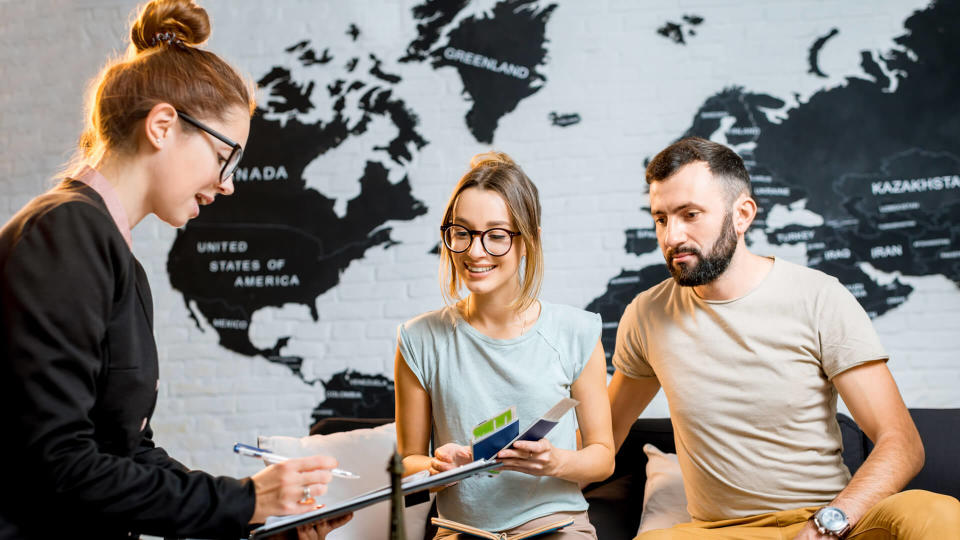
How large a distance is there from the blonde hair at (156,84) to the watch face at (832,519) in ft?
5.00

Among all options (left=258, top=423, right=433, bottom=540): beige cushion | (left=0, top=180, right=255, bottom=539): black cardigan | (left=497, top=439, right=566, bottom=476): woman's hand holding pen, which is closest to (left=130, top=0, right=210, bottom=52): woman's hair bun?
(left=0, top=180, right=255, bottom=539): black cardigan

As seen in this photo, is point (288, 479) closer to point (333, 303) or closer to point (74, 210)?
point (74, 210)

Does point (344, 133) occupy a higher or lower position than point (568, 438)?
higher

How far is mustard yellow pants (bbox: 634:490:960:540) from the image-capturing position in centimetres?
153

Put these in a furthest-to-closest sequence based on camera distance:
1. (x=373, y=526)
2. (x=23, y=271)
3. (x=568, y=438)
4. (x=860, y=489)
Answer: (x=373, y=526), (x=568, y=438), (x=860, y=489), (x=23, y=271)

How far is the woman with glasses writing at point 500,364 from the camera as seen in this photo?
1.87 m

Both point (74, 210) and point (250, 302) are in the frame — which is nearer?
point (74, 210)

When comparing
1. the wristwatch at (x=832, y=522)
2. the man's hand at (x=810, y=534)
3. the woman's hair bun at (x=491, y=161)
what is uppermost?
the woman's hair bun at (x=491, y=161)

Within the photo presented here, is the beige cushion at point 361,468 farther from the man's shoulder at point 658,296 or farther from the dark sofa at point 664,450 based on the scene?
the man's shoulder at point 658,296

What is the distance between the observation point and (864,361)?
6.07ft

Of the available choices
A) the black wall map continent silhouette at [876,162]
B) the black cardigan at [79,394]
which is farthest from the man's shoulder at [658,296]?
the black cardigan at [79,394]

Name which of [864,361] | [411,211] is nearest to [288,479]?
[864,361]

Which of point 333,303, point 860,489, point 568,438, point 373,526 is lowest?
point 373,526

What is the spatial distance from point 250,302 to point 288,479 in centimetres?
244
